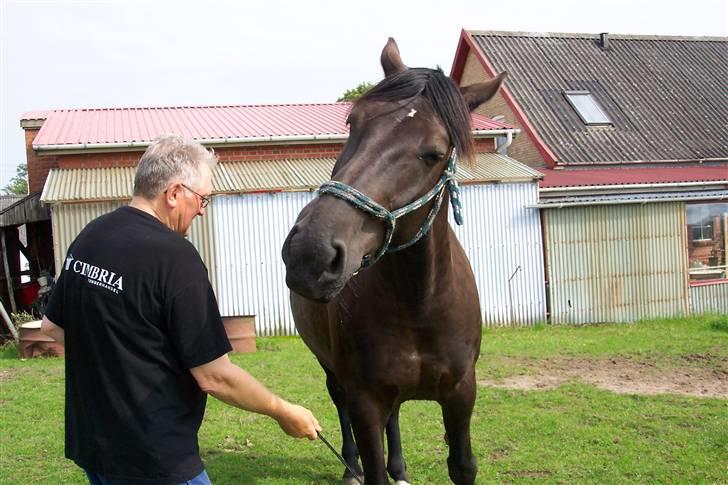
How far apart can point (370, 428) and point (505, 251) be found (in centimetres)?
931

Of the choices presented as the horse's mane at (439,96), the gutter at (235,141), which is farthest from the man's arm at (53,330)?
the gutter at (235,141)

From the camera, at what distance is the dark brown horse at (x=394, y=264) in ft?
6.53

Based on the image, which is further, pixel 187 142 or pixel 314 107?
pixel 314 107

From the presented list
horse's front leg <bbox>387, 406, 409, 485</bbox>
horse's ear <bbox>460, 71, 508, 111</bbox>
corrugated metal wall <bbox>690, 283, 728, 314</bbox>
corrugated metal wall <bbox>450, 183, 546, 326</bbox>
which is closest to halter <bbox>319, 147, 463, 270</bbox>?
horse's ear <bbox>460, 71, 508, 111</bbox>

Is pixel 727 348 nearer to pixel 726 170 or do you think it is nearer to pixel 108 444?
pixel 726 170

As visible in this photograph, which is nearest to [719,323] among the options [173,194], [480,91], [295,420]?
[480,91]

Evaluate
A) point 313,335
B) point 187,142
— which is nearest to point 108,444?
point 187,142

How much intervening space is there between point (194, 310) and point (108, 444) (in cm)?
54

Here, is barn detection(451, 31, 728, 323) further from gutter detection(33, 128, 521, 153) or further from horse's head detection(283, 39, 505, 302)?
horse's head detection(283, 39, 505, 302)

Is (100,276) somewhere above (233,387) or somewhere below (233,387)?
above

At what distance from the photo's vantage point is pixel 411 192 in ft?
7.34

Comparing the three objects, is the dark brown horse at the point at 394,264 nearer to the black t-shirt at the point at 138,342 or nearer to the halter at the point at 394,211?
the halter at the point at 394,211

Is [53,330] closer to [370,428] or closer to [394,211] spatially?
[394,211]

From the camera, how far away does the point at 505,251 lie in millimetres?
11844
